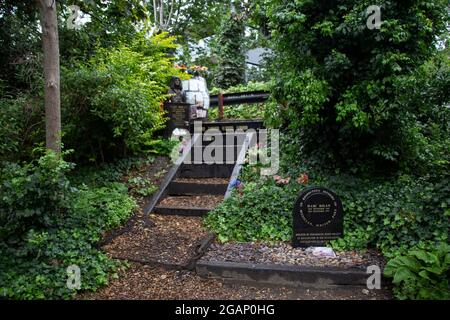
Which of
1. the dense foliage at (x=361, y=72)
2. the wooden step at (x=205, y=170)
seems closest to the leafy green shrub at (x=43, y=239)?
the wooden step at (x=205, y=170)

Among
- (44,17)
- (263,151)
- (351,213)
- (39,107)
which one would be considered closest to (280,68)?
(263,151)

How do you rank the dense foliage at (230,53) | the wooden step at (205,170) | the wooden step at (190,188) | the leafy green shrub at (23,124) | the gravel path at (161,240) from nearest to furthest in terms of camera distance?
the gravel path at (161,240) < the leafy green shrub at (23,124) < the wooden step at (190,188) < the wooden step at (205,170) < the dense foliage at (230,53)

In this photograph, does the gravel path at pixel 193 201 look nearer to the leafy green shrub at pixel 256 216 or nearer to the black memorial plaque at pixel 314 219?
the leafy green shrub at pixel 256 216

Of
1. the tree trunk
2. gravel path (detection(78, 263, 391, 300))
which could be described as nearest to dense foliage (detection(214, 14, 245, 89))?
the tree trunk

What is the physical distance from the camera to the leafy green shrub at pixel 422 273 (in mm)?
3178

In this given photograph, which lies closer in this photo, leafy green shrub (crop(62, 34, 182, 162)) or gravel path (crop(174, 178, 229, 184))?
leafy green shrub (crop(62, 34, 182, 162))

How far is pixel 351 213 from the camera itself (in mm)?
4707

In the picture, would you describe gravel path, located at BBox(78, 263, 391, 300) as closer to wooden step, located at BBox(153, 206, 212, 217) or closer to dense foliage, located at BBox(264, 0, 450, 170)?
wooden step, located at BBox(153, 206, 212, 217)

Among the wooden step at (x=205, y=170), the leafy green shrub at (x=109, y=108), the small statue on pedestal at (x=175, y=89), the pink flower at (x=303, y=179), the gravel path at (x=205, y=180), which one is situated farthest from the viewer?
the small statue on pedestal at (x=175, y=89)

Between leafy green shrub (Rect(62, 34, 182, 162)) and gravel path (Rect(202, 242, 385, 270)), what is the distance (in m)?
2.71

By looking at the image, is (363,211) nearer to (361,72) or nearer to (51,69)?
(361,72)

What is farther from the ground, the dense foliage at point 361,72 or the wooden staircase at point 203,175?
the dense foliage at point 361,72

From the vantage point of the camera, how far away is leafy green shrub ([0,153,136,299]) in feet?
11.2

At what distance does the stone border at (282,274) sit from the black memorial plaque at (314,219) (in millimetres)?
628
